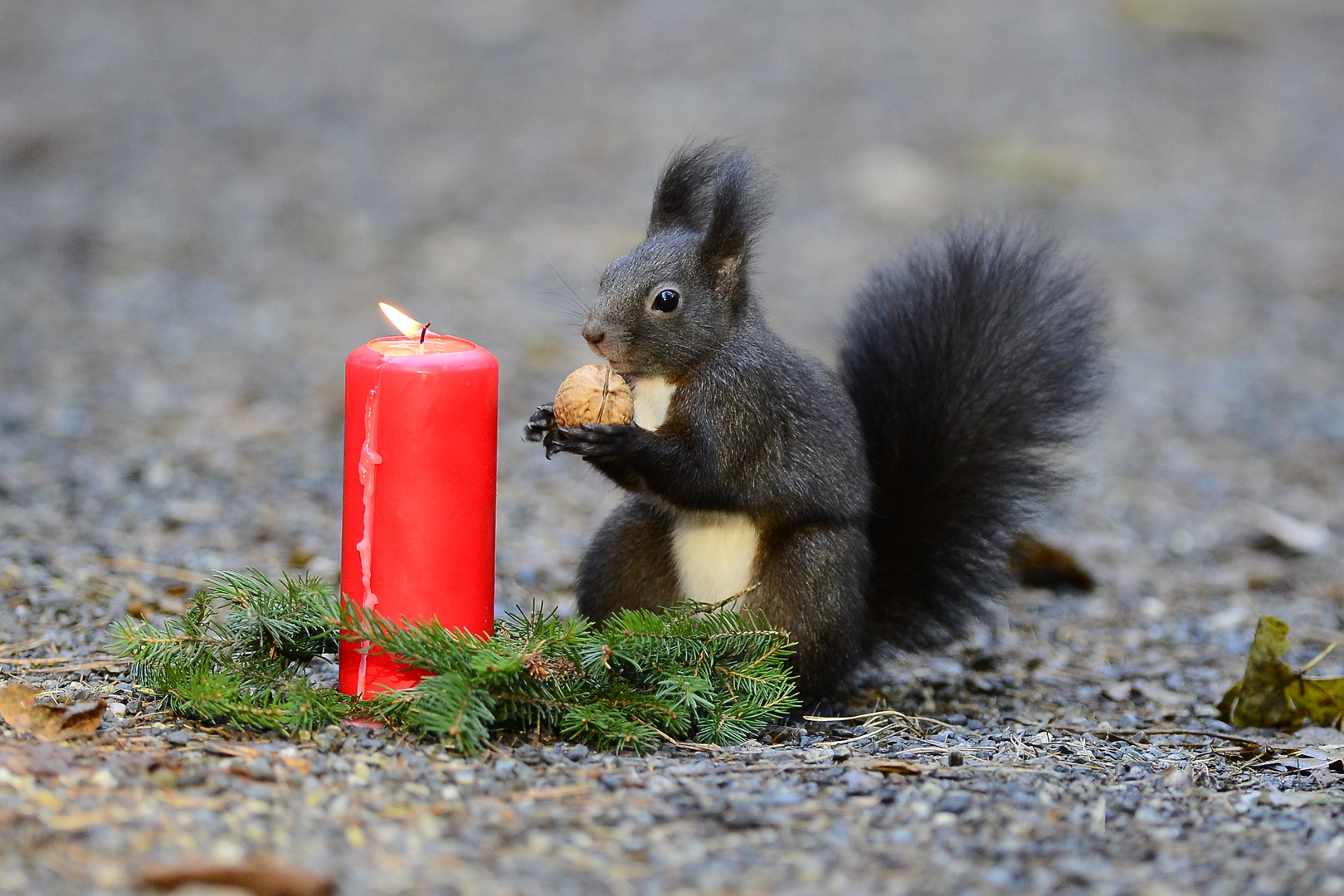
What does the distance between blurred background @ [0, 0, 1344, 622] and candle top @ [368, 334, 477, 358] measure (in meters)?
0.42

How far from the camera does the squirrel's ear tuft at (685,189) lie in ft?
7.09

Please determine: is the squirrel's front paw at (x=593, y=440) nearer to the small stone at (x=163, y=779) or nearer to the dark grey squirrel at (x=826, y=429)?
the dark grey squirrel at (x=826, y=429)

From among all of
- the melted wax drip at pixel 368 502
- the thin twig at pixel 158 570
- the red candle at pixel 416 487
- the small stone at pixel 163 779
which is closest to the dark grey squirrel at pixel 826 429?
the red candle at pixel 416 487

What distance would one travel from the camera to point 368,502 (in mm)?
1841

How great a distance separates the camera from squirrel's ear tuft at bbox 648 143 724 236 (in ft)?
7.09

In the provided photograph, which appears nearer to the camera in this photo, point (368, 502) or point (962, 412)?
point (368, 502)

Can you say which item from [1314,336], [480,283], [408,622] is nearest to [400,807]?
[408,622]

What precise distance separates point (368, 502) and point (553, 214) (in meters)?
4.34

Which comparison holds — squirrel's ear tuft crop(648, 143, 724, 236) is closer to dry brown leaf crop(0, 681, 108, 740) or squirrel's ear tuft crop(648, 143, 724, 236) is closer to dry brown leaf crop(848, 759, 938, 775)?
dry brown leaf crop(848, 759, 938, 775)

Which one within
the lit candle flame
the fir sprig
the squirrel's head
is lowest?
the fir sprig

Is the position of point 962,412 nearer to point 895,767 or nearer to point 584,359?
point 895,767

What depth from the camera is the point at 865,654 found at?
7.63ft

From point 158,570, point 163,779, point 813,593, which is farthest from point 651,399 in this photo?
point 158,570

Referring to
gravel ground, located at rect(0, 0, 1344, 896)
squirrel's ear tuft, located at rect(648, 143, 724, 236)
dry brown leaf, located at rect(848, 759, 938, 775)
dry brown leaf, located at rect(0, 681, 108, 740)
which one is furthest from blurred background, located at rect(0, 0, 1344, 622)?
dry brown leaf, located at rect(848, 759, 938, 775)
